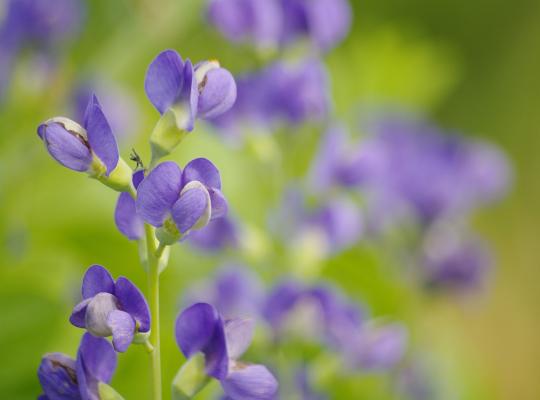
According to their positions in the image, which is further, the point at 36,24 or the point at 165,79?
the point at 36,24

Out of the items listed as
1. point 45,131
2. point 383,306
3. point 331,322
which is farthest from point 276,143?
point 45,131

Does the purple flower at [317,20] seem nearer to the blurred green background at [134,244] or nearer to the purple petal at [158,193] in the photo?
the blurred green background at [134,244]

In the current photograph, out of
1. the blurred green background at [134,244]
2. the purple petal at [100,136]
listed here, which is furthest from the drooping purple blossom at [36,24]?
the purple petal at [100,136]

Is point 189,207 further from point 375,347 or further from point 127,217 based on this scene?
point 375,347

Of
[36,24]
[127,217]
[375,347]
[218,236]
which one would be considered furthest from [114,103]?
[127,217]

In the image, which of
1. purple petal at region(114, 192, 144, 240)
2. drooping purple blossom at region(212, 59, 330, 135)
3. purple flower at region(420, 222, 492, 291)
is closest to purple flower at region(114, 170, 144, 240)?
purple petal at region(114, 192, 144, 240)

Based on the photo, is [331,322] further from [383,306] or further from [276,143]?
[383,306]

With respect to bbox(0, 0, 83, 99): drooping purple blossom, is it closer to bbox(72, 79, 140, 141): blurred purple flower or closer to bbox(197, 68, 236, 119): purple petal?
bbox(72, 79, 140, 141): blurred purple flower
